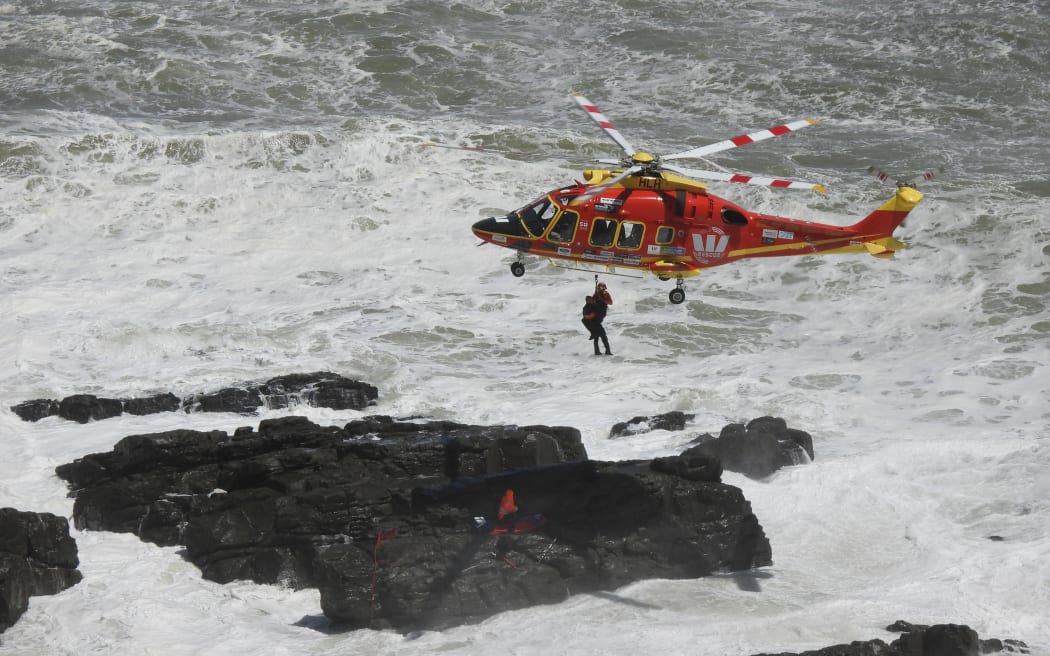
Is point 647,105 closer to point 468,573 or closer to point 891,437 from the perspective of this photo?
point 891,437

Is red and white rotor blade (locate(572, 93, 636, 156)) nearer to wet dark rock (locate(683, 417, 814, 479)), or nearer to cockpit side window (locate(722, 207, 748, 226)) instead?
cockpit side window (locate(722, 207, 748, 226))

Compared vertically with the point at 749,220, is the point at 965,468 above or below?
below

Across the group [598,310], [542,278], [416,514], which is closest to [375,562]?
[416,514]

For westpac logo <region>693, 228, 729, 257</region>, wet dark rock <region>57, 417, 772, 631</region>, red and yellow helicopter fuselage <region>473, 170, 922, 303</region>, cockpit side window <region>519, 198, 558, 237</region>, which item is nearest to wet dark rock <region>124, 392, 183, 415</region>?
wet dark rock <region>57, 417, 772, 631</region>

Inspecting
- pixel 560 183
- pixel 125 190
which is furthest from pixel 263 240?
pixel 560 183

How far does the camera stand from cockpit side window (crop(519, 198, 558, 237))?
65.2 feet

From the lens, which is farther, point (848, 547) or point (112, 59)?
point (112, 59)

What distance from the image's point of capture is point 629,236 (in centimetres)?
1972

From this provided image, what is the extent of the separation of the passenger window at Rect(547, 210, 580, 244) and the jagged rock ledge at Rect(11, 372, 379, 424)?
12.1ft

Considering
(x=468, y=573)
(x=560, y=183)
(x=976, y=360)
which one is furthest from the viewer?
(x=560, y=183)

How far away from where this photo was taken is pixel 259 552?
51.6 ft

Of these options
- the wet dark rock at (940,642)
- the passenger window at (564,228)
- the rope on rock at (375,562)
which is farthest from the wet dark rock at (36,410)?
the wet dark rock at (940,642)

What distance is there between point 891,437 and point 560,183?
13.7m

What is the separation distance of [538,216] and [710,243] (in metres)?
2.46
